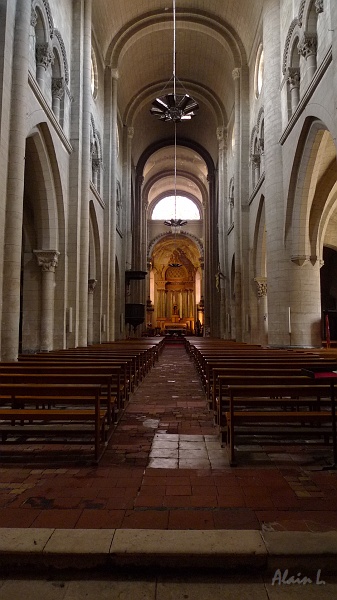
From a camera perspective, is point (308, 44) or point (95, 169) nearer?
point (308, 44)

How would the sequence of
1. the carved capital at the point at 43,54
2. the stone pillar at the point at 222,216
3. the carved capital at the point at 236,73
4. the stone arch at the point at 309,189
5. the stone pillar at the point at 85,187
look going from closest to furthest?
1. the carved capital at the point at 43,54
2. the stone arch at the point at 309,189
3. the stone pillar at the point at 85,187
4. the carved capital at the point at 236,73
5. the stone pillar at the point at 222,216

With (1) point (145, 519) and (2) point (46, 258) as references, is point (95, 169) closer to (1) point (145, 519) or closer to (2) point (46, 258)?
(2) point (46, 258)

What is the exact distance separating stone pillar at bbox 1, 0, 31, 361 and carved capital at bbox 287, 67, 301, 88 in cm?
799

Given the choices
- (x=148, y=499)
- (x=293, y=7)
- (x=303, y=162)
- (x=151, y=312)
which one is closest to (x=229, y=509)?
(x=148, y=499)

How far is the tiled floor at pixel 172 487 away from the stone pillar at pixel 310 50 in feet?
35.4

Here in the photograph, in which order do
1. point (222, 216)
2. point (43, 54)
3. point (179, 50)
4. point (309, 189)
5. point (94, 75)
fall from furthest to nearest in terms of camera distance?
point (222, 216) < point (179, 50) < point (94, 75) < point (309, 189) < point (43, 54)

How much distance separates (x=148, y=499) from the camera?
3162 mm

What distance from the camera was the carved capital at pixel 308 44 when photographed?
11508 millimetres

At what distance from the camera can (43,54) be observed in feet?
40.2

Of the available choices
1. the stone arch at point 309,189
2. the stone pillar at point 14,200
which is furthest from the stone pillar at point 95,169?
the stone pillar at point 14,200

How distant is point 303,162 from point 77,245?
7733 millimetres

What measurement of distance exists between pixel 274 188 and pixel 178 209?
35442 millimetres

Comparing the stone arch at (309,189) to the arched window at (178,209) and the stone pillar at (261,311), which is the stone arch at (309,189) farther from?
the arched window at (178,209)

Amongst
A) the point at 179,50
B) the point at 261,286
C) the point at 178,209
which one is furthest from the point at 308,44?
the point at 178,209
